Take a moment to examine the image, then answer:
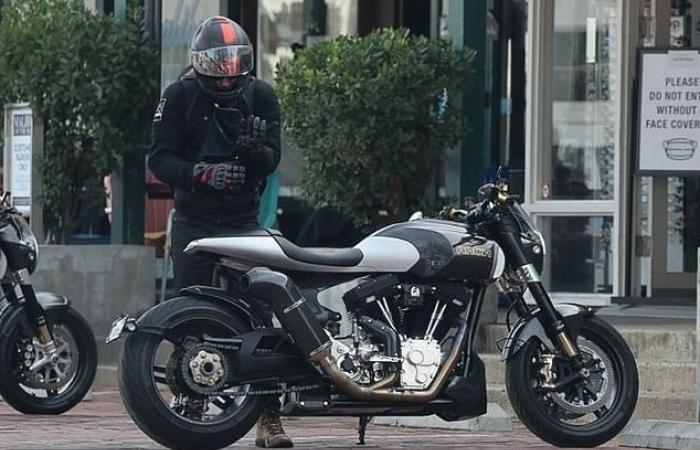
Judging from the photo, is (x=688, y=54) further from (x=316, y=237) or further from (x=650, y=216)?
(x=316, y=237)

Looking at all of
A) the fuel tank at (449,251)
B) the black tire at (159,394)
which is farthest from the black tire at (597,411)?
the black tire at (159,394)

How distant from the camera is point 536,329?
857 cm

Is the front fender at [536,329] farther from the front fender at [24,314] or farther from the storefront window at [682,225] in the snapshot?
the storefront window at [682,225]

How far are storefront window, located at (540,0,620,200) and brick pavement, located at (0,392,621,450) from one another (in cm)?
416

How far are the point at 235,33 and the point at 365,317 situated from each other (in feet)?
4.67

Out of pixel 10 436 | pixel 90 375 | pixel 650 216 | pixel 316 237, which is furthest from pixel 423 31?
pixel 10 436

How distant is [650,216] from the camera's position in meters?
14.0

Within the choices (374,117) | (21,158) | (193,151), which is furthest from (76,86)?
(193,151)

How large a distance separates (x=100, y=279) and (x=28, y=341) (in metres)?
2.33

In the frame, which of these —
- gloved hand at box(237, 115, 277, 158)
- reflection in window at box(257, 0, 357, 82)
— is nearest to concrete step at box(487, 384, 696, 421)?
gloved hand at box(237, 115, 277, 158)

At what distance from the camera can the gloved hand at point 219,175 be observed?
27.5 feet

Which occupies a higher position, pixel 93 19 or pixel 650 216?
pixel 93 19

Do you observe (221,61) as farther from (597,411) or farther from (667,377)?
(667,377)

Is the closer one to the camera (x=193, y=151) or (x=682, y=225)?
(x=193, y=151)
